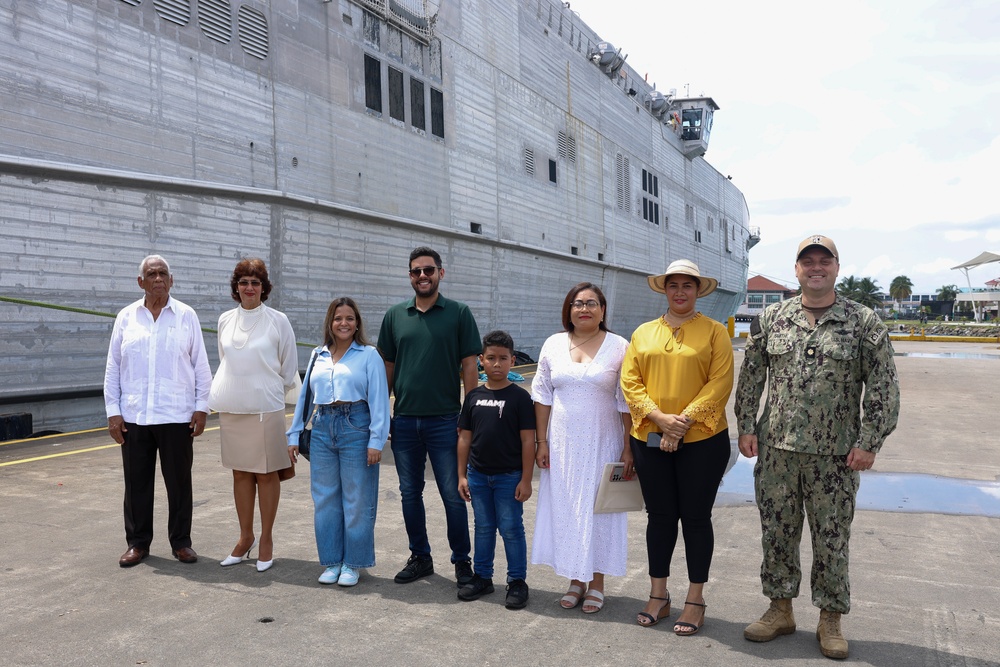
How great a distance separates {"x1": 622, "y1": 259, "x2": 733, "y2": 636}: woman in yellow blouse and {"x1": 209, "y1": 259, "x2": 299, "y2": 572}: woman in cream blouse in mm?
2038

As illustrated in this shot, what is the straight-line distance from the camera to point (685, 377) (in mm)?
3480

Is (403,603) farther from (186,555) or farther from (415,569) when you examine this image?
(186,555)

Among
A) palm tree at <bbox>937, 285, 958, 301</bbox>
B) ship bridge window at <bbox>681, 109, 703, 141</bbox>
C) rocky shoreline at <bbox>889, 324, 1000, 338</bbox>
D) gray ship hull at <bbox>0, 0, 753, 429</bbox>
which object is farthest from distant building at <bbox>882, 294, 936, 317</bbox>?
gray ship hull at <bbox>0, 0, 753, 429</bbox>

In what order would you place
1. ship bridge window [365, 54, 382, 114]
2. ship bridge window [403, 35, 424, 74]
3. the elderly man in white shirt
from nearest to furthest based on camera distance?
the elderly man in white shirt, ship bridge window [365, 54, 382, 114], ship bridge window [403, 35, 424, 74]

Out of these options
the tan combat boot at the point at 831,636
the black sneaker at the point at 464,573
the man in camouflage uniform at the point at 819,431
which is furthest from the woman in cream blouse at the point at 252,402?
the tan combat boot at the point at 831,636

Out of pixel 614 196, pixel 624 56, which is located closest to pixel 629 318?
pixel 614 196

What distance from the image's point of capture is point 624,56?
27.2 metres

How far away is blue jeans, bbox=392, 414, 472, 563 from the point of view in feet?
13.4

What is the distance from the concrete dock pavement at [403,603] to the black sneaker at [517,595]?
48 mm

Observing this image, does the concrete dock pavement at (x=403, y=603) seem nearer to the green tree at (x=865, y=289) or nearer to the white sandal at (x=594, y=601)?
the white sandal at (x=594, y=601)

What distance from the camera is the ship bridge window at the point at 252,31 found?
11539 mm

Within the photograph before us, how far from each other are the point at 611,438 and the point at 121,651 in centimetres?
235

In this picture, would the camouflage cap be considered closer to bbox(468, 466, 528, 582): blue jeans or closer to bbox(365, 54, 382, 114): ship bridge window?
bbox(468, 466, 528, 582): blue jeans

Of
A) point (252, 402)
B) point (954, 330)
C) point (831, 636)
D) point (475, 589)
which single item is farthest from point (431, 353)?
point (954, 330)
